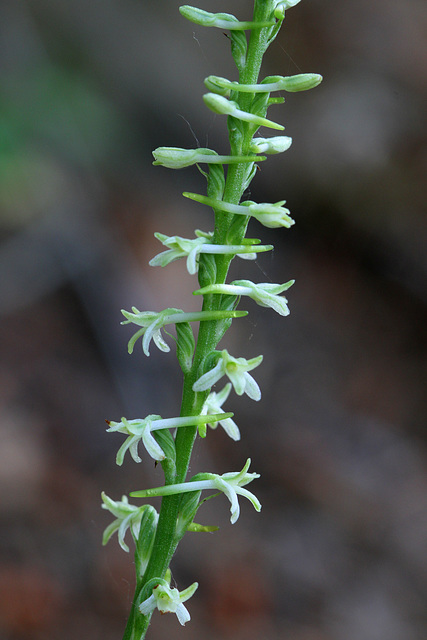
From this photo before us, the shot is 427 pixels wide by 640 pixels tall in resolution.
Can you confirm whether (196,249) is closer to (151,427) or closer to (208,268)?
(208,268)

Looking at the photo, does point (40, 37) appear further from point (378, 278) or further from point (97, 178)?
point (378, 278)

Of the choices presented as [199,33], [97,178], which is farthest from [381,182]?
[97,178]

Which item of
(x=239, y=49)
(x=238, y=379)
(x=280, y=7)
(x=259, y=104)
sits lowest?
(x=238, y=379)

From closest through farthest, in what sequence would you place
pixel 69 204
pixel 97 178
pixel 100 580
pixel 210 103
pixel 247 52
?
pixel 210 103, pixel 247 52, pixel 100 580, pixel 69 204, pixel 97 178

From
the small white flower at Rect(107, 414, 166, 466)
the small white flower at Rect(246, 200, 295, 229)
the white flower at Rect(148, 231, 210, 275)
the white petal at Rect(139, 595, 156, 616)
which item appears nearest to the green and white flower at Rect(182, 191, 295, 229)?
the small white flower at Rect(246, 200, 295, 229)

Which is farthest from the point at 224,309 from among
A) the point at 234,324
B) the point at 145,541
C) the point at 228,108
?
the point at 234,324

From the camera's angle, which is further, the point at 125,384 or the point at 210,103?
the point at 125,384
